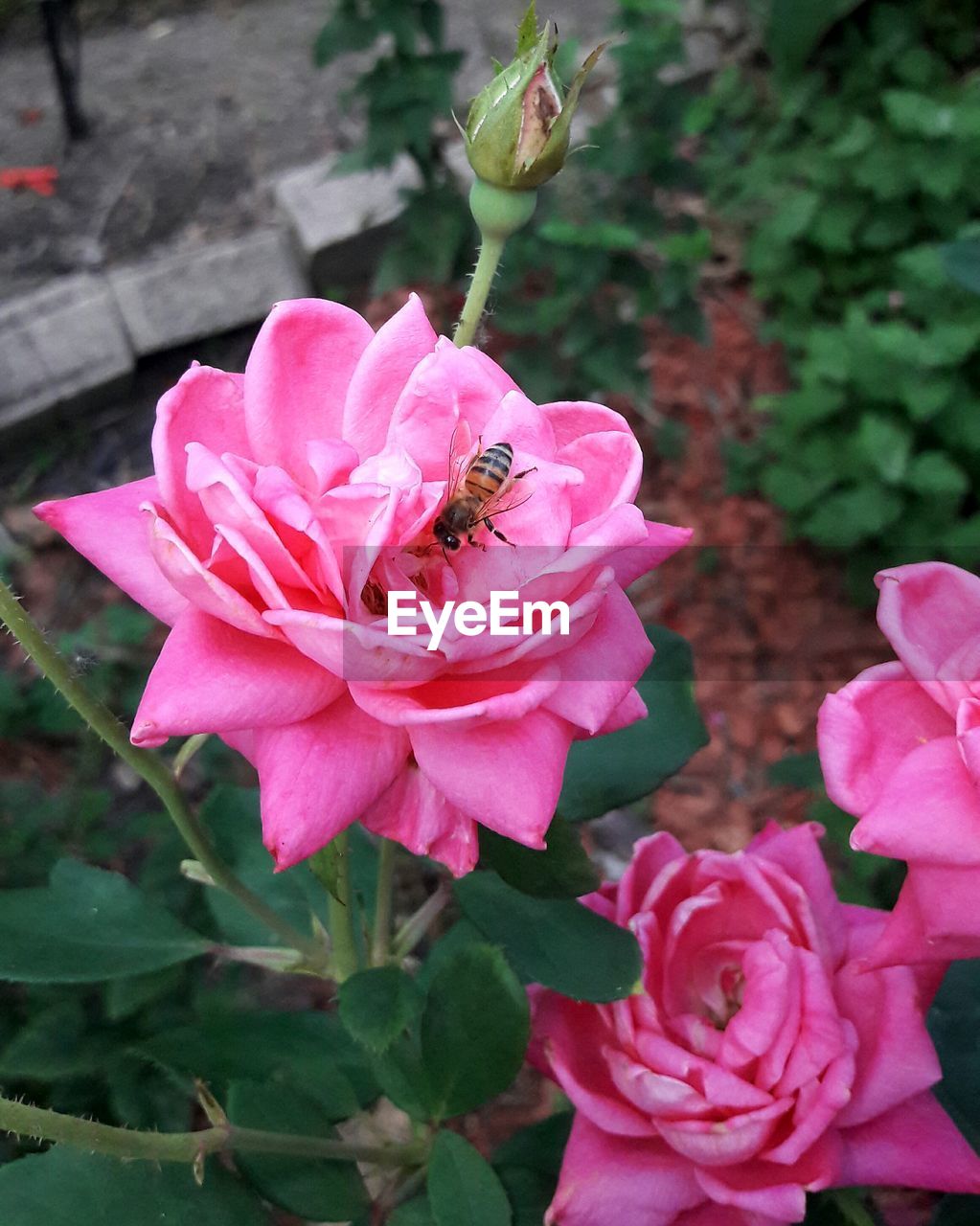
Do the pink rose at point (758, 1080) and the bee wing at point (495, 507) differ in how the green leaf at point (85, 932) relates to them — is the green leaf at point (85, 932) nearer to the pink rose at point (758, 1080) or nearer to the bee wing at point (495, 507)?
the pink rose at point (758, 1080)

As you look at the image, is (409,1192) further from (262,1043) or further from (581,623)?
(581,623)

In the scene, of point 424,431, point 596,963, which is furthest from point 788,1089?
point 424,431

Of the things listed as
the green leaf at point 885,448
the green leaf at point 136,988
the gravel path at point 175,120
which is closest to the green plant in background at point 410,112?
the gravel path at point 175,120

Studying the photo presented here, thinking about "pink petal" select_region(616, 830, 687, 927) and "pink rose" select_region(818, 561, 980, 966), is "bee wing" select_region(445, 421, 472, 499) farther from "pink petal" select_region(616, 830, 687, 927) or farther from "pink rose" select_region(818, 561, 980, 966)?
"pink petal" select_region(616, 830, 687, 927)

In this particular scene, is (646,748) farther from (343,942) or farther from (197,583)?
(197,583)

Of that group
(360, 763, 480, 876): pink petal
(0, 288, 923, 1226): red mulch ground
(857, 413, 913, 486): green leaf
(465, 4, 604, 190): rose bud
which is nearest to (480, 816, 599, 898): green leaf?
(360, 763, 480, 876): pink petal
